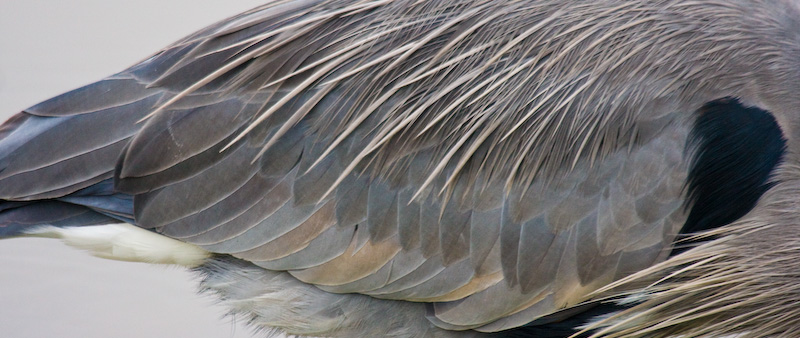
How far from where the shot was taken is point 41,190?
8.02 feet

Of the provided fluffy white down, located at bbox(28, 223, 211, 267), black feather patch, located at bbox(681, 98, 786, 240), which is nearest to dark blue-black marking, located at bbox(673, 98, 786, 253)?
black feather patch, located at bbox(681, 98, 786, 240)

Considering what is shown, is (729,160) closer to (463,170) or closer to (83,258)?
(463,170)

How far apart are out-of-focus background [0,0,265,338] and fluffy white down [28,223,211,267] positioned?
0.31 meters

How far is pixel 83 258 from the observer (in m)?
3.97

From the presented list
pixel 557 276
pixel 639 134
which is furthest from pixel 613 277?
pixel 639 134

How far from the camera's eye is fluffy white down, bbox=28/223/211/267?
2479 millimetres

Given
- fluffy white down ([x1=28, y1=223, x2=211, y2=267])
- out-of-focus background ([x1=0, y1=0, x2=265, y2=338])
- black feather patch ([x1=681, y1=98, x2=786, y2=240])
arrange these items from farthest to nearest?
out-of-focus background ([x1=0, y1=0, x2=265, y2=338]) < fluffy white down ([x1=28, y1=223, x2=211, y2=267]) < black feather patch ([x1=681, y1=98, x2=786, y2=240])

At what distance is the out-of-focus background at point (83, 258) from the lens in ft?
11.9

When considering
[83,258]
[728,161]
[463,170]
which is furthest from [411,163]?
[83,258]

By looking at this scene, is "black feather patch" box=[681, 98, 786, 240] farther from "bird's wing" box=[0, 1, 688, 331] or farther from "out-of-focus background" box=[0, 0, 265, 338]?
"out-of-focus background" box=[0, 0, 265, 338]

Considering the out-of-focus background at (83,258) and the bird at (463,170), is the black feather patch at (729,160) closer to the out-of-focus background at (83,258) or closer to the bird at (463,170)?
the bird at (463,170)

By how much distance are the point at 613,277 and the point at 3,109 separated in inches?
130

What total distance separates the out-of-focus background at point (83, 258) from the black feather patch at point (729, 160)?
4.68ft

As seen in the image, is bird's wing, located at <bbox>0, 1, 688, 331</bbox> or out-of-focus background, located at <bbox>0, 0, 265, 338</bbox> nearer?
bird's wing, located at <bbox>0, 1, 688, 331</bbox>
